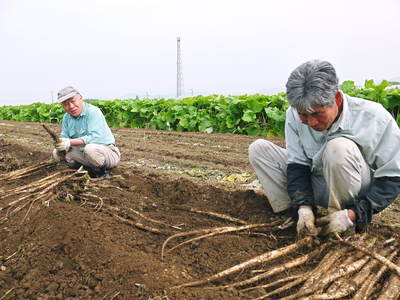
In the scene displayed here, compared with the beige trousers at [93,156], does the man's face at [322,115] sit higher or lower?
higher

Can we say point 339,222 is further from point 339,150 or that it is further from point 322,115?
point 322,115

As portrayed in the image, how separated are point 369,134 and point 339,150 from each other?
0.20 metres

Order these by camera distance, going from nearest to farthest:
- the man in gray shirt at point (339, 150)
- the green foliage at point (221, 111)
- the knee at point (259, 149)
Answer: the man in gray shirt at point (339, 150), the knee at point (259, 149), the green foliage at point (221, 111)

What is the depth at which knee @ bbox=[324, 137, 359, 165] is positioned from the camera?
2.11 metres

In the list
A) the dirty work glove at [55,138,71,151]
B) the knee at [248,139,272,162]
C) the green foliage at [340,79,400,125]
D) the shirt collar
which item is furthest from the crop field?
the green foliage at [340,79,400,125]

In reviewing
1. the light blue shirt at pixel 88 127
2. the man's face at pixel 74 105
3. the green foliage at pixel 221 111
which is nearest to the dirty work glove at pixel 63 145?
the light blue shirt at pixel 88 127

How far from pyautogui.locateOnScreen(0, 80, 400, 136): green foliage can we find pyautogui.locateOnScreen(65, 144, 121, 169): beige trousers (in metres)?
4.49

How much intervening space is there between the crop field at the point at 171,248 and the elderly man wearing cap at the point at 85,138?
0.31 m

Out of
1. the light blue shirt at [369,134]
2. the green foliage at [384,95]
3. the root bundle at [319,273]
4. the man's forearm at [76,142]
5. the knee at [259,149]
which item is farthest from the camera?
the green foliage at [384,95]

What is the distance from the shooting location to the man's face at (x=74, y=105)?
3.50 m

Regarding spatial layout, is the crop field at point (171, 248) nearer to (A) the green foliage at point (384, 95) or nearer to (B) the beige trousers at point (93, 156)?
(B) the beige trousers at point (93, 156)

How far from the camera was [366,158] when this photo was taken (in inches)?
88.6

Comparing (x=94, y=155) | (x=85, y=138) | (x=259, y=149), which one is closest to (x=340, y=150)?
(x=259, y=149)

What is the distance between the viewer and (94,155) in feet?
11.7
